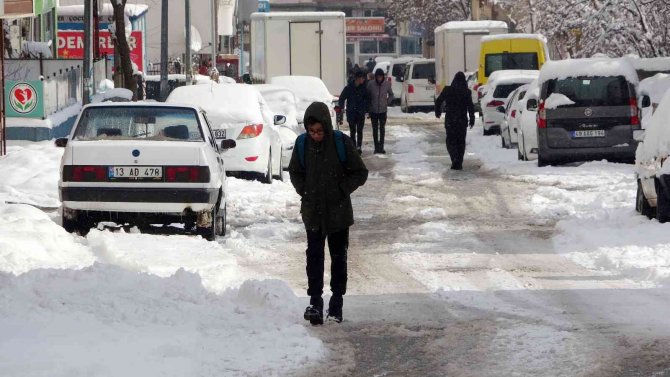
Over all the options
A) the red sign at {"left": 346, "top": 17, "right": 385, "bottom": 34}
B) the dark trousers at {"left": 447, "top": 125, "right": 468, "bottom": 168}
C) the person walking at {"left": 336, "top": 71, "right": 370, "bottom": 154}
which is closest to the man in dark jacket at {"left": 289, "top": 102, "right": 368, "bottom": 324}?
the dark trousers at {"left": 447, "top": 125, "right": 468, "bottom": 168}

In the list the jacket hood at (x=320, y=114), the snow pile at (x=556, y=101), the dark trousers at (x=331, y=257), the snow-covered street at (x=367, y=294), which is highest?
the jacket hood at (x=320, y=114)

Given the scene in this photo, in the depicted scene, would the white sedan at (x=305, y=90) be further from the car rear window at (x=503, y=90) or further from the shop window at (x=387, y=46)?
the shop window at (x=387, y=46)

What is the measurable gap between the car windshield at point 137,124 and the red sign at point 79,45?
33.7 metres

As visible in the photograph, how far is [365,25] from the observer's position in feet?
435

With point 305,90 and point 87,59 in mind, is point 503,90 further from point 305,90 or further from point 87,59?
point 87,59

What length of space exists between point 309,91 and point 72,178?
1592 cm

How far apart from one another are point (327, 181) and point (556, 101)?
15267 millimetres

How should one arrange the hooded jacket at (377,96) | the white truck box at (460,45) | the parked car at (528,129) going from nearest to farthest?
the parked car at (528,129) < the hooded jacket at (377,96) < the white truck box at (460,45)

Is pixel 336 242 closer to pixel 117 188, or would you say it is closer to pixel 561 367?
pixel 561 367

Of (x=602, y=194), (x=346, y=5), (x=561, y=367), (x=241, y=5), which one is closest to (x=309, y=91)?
(x=602, y=194)

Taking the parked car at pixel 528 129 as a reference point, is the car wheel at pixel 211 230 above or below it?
below

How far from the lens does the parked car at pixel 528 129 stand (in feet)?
85.3

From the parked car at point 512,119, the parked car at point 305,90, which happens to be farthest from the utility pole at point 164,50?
the parked car at point 512,119

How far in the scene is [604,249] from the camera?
1371cm
